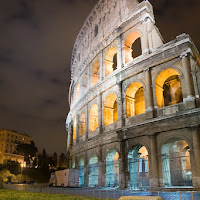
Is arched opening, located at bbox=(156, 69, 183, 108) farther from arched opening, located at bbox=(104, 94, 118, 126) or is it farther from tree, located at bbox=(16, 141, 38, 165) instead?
tree, located at bbox=(16, 141, 38, 165)

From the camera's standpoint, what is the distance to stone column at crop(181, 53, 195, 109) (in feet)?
42.9

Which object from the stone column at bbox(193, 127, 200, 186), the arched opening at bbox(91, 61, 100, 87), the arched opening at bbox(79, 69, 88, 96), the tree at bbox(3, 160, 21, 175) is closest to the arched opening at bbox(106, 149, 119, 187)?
the stone column at bbox(193, 127, 200, 186)

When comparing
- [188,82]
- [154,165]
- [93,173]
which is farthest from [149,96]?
[93,173]

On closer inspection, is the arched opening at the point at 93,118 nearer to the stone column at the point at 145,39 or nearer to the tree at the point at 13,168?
the stone column at the point at 145,39

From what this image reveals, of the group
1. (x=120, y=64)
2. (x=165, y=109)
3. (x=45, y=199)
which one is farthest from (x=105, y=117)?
(x=45, y=199)

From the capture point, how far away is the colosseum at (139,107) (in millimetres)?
13383

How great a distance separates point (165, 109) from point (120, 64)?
5.99m

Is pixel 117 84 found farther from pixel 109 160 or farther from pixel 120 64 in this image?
pixel 109 160

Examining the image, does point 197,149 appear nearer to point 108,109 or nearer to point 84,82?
point 108,109

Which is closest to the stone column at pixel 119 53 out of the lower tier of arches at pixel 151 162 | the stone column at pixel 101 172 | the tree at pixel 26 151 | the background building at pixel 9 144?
the lower tier of arches at pixel 151 162

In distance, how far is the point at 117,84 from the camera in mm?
17781

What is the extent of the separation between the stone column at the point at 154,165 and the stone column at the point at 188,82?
2964 millimetres

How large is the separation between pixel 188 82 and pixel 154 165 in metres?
5.43

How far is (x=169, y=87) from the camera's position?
19625 mm
